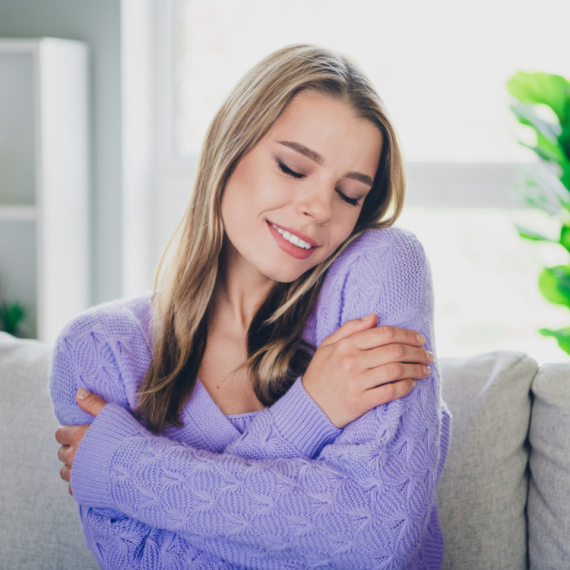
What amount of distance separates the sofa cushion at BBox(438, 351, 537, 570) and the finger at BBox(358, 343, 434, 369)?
47 cm

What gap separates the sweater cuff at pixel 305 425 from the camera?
1002mm

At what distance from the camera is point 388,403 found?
3.15 feet

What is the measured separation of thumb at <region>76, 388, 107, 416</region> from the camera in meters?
1.12

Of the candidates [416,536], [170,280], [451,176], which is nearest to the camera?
[416,536]

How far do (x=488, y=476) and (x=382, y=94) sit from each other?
62.3 inches

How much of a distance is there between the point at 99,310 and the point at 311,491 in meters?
0.57

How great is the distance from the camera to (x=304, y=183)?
107 centimetres

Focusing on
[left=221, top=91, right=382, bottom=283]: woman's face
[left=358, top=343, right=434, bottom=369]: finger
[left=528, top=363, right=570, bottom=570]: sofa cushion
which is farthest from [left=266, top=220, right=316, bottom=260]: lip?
[left=528, top=363, right=570, bottom=570]: sofa cushion

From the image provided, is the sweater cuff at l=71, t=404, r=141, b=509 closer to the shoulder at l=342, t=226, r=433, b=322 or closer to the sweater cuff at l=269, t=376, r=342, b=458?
the sweater cuff at l=269, t=376, r=342, b=458

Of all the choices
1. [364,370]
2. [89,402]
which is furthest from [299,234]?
[89,402]

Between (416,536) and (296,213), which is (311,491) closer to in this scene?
(416,536)

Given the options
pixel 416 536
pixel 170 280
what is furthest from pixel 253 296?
pixel 416 536

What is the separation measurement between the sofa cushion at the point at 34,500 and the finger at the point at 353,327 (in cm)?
81

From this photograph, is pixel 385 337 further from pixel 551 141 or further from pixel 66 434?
pixel 551 141
